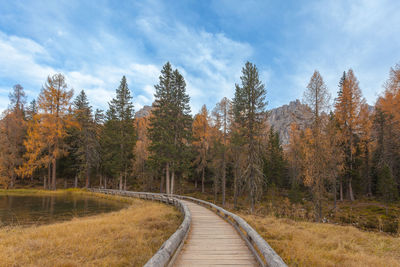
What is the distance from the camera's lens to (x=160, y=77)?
31.6 m

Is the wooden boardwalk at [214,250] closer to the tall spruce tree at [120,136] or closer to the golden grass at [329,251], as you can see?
the golden grass at [329,251]

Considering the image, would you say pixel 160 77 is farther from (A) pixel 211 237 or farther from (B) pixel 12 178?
(B) pixel 12 178

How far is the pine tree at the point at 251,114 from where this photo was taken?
2223cm

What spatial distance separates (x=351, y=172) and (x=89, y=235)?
117 feet

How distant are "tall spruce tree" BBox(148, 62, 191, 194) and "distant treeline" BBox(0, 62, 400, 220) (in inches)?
5.9

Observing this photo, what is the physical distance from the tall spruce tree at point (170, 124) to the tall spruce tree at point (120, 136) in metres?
7.50

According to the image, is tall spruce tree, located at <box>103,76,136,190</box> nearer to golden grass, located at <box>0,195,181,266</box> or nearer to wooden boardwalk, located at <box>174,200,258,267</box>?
golden grass, located at <box>0,195,181,266</box>

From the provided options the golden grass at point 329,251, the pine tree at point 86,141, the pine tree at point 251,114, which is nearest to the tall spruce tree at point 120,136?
the pine tree at point 86,141

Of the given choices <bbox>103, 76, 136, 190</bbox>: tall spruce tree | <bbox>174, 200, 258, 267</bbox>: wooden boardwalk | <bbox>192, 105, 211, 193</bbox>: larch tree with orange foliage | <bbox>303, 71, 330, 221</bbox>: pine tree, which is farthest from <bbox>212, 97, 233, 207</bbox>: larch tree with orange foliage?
<bbox>174, 200, 258, 267</bbox>: wooden boardwalk

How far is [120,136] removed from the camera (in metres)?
35.8

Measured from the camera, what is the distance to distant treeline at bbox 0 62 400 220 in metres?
21.6

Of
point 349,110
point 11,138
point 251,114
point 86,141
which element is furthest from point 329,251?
point 11,138

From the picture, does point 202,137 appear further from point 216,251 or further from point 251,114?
point 216,251

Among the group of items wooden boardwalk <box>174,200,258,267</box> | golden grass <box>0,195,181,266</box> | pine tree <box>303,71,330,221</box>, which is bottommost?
golden grass <box>0,195,181,266</box>
